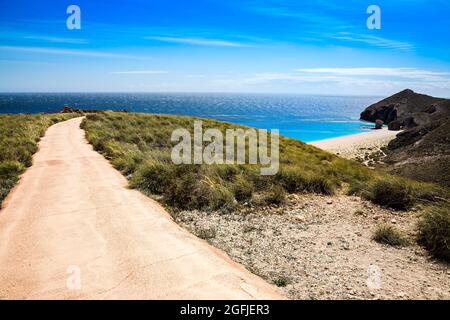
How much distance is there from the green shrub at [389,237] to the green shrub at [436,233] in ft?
1.37

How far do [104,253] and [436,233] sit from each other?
7.00m

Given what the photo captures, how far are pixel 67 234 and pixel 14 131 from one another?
61.7ft

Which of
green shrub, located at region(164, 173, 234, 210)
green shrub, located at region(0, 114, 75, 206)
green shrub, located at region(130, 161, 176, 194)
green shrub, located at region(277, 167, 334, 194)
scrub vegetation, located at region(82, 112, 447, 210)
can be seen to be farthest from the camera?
green shrub, located at region(277, 167, 334, 194)

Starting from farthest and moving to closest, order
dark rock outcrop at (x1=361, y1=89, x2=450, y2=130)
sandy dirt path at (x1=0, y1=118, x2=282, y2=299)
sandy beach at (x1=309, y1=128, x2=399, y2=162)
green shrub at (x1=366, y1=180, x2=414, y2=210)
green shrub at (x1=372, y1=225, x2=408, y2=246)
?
dark rock outcrop at (x1=361, y1=89, x2=450, y2=130) → sandy beach at (x1=309, y1=128, x2=399, y2=162) → green shrub at (x1=366, y1=180, x2=414, y2=210) → green shrub at (x1=372, y1=225, x2=408, y2=246) → sandy dirt path at (x1=0, y1=118, x2=282, y2=299)

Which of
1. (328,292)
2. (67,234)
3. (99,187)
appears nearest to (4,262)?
(67,234)

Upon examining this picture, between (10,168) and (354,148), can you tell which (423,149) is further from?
(10,168)

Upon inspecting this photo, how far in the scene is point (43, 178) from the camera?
11039mm

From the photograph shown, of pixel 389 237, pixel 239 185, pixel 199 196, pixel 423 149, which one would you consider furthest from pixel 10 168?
pixel 423 149

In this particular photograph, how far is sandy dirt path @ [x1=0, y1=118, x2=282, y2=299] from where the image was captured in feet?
14.6

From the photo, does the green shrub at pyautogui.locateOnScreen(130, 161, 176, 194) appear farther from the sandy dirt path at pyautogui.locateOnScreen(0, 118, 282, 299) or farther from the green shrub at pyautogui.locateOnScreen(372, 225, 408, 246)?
the green shrub at pyautogui.locateOnScreen(372, 225, 408, 246)

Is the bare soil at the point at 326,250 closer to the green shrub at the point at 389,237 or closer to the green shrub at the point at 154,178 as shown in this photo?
the green shrub at the point at 389,237

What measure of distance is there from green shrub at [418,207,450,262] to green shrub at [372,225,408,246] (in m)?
0.42

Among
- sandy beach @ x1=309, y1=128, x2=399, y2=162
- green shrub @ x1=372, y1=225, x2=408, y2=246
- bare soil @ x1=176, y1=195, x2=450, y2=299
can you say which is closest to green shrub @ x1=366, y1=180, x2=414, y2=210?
bare soil @ x1=176, y1=195, x2=450, y2=299

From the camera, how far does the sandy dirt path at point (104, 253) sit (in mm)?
4438
